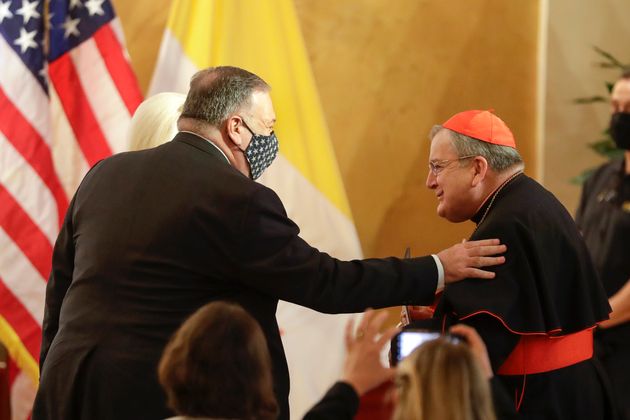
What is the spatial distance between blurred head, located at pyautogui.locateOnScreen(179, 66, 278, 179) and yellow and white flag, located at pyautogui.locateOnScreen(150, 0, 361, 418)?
1.75 m

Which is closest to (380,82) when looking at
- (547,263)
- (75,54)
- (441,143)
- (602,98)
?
(602,98)

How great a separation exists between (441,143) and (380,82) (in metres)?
2.40

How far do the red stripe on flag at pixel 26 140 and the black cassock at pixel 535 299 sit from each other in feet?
7.90

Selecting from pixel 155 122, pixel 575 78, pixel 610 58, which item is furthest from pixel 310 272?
pixel 575 78

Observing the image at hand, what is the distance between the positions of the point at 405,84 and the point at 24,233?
2.22 m

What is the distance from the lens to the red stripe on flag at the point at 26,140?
477cm

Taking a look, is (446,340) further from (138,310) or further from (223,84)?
(223,84)

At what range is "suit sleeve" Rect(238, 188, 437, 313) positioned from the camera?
296cm

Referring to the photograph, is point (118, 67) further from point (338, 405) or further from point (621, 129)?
point (338, 405)

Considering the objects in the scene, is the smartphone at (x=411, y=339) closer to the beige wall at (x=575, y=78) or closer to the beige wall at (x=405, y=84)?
the beige wall at (x=405, y=84)

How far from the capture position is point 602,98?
17.9ft

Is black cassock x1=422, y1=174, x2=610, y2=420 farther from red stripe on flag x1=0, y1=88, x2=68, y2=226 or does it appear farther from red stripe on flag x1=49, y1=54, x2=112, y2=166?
red stripe on flag x1=0, y1=88, x2=68, y2=226

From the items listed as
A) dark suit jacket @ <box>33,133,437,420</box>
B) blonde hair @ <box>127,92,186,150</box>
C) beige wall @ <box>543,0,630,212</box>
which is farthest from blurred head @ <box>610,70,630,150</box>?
blonde hair @ <box>127,92,186,150</box>

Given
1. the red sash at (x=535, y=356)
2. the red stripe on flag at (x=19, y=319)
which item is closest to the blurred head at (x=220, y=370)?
the red sash at (x=535, y=356)
